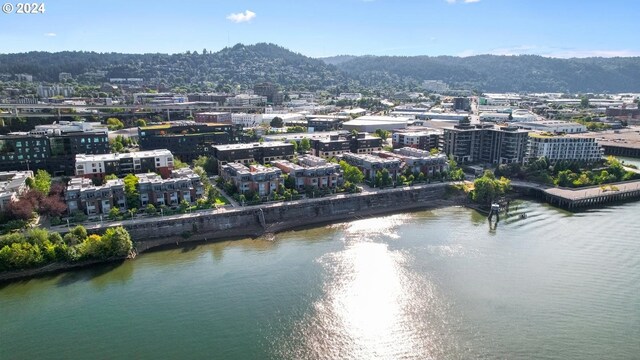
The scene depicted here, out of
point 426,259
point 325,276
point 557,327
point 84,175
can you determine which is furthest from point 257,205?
point 557,327

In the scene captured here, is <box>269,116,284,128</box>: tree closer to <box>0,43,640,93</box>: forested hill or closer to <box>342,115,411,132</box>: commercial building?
<box>342,115,411,132</box>: commercial building

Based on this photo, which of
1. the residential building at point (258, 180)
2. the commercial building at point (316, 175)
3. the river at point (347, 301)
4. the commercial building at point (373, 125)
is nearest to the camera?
the river at point (347, 301)

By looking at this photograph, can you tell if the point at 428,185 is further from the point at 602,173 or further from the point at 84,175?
the point at 84,175

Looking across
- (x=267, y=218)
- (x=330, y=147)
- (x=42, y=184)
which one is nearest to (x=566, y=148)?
(x=330, y=147)

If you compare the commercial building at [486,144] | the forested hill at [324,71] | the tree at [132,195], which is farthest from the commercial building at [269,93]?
the tree at [132,195]

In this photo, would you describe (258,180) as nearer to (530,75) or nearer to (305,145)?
(305,145)

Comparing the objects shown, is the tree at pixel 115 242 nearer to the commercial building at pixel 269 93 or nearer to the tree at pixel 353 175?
the tree at pixel 353 175
